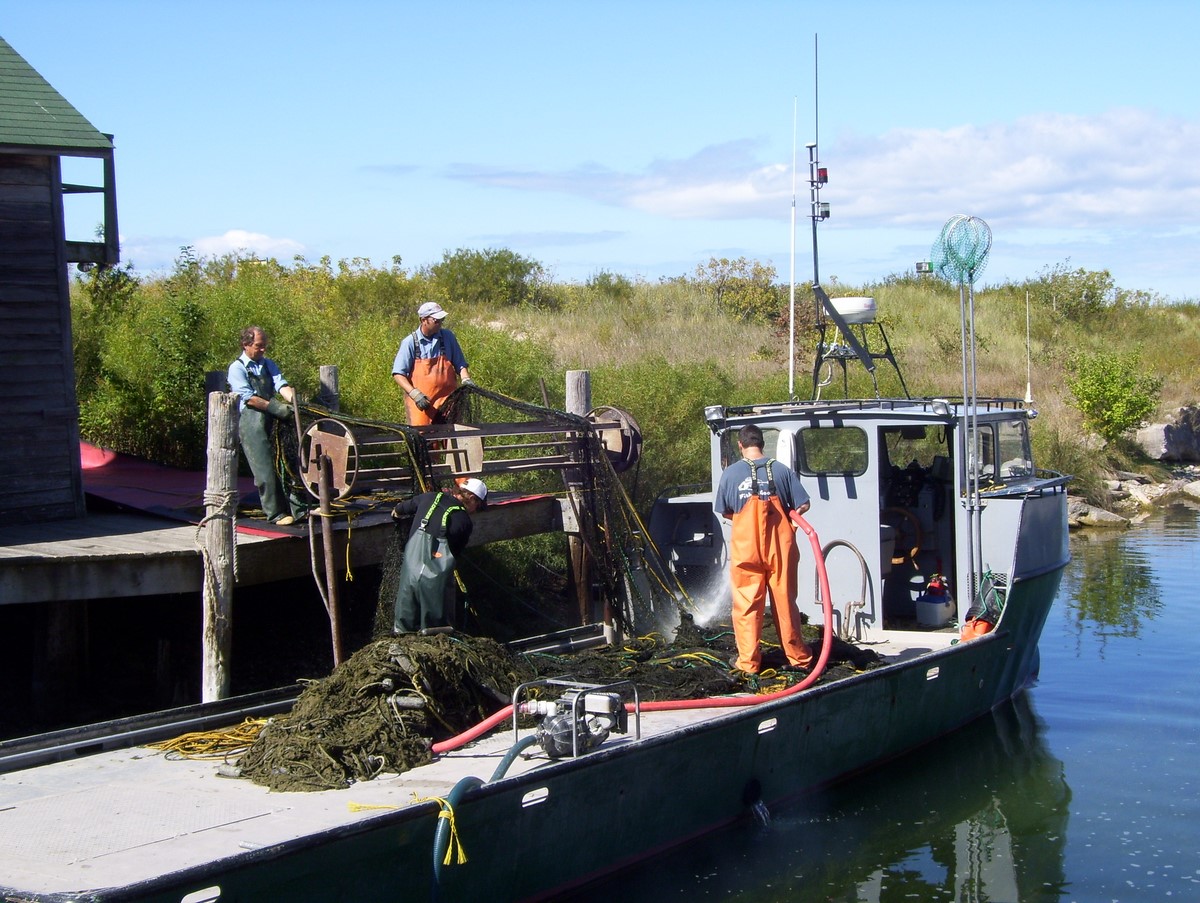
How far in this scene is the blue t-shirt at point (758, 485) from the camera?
806cm

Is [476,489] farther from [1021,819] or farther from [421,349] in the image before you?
[1021,819]

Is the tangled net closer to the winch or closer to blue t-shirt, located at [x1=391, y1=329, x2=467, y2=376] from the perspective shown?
blue t-shirt, located at [x1=391, y1=329, x2=467, y2=376]

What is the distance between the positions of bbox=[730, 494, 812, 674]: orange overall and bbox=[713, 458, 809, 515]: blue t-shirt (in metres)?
0.05

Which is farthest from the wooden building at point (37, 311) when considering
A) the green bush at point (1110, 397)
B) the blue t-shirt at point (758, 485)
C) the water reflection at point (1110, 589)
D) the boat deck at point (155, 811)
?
the green bush at point (1110, 397)

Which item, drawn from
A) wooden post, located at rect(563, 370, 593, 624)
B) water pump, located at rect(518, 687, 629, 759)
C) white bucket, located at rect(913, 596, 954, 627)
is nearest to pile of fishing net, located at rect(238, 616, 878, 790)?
water pump, located at rect(518, 687, 629, 759)

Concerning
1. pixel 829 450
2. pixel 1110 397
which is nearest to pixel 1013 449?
pixel 829 450

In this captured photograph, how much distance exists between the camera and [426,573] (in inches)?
307

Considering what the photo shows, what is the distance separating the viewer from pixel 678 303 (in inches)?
1197

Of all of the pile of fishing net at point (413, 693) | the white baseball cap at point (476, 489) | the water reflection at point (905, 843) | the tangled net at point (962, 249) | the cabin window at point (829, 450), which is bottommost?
the water reflection at point (905, 843)

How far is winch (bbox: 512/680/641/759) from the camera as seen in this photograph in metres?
6.52

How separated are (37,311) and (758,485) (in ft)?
20.9

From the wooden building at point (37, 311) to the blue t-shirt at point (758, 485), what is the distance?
221 inches

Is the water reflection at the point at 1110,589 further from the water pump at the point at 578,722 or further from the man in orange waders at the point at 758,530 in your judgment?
the water pump at the point at 578,722

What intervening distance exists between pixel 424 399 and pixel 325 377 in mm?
1883
